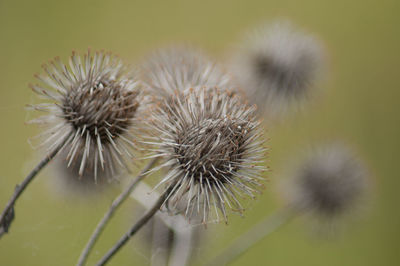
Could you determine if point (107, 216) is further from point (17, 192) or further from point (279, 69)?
point (279, 69)

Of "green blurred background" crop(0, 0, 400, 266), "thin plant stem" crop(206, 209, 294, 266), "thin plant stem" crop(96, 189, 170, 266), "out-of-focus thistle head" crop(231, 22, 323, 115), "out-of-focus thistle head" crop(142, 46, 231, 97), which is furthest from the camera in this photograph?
"green blurred background" crop(0, 0, 400, 266)

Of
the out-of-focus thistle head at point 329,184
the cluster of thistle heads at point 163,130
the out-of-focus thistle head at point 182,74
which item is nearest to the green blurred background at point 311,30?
the out-of-focus thistle head at point 329,184

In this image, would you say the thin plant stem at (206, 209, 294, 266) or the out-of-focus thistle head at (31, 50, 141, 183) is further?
the thin plant stem at (206, 209, 294, 266)

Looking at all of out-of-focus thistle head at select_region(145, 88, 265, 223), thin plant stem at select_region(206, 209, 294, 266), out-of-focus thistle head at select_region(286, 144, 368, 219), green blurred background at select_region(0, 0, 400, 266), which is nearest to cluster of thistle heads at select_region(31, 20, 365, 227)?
out-of-focus thistle head at select_region(145, 88, 265, 223)

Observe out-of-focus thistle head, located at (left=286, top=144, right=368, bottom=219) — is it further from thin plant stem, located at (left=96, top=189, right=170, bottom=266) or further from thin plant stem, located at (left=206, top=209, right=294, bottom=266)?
thin plant stem, located at (left=96, top=189, right=170, bottom=266)

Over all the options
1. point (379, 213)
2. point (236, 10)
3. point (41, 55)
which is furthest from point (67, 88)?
point (379, 213)

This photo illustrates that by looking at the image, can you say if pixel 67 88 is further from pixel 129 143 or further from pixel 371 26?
pixel 371 26
